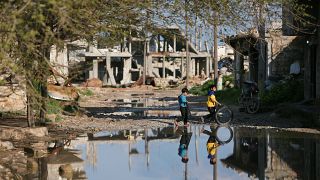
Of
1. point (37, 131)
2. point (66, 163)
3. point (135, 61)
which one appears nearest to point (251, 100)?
point (37, 131)

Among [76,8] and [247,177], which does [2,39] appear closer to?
[76,8]

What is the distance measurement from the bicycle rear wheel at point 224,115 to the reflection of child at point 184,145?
2.05 metres

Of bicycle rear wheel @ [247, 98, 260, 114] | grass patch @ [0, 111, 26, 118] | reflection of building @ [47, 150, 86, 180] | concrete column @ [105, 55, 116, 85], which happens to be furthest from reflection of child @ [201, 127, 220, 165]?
concrete column @ [105, 55, 116, 85]

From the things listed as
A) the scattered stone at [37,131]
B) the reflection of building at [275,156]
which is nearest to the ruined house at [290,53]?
the reflection of building at [275,156]

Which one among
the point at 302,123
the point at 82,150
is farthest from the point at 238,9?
the point at 302,123

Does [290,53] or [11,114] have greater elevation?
[290,53]

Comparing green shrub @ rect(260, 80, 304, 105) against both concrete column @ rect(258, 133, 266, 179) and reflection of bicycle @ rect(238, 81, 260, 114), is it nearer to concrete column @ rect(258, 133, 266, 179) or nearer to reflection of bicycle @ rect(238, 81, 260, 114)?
reflection of bicycle @ rect(238, 81, 260, 114)

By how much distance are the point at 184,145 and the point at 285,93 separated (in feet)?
40.9

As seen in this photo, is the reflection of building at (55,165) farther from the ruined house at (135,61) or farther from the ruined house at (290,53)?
the ruined house at (135,61)

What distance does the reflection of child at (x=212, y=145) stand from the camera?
1344 cm

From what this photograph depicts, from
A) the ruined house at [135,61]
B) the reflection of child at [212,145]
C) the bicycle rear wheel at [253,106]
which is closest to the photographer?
the reflection of child at [212,145]

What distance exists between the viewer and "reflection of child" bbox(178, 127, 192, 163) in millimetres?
13636

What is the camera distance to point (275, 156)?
546 inches

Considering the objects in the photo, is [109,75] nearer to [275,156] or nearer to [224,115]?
[224,115]
